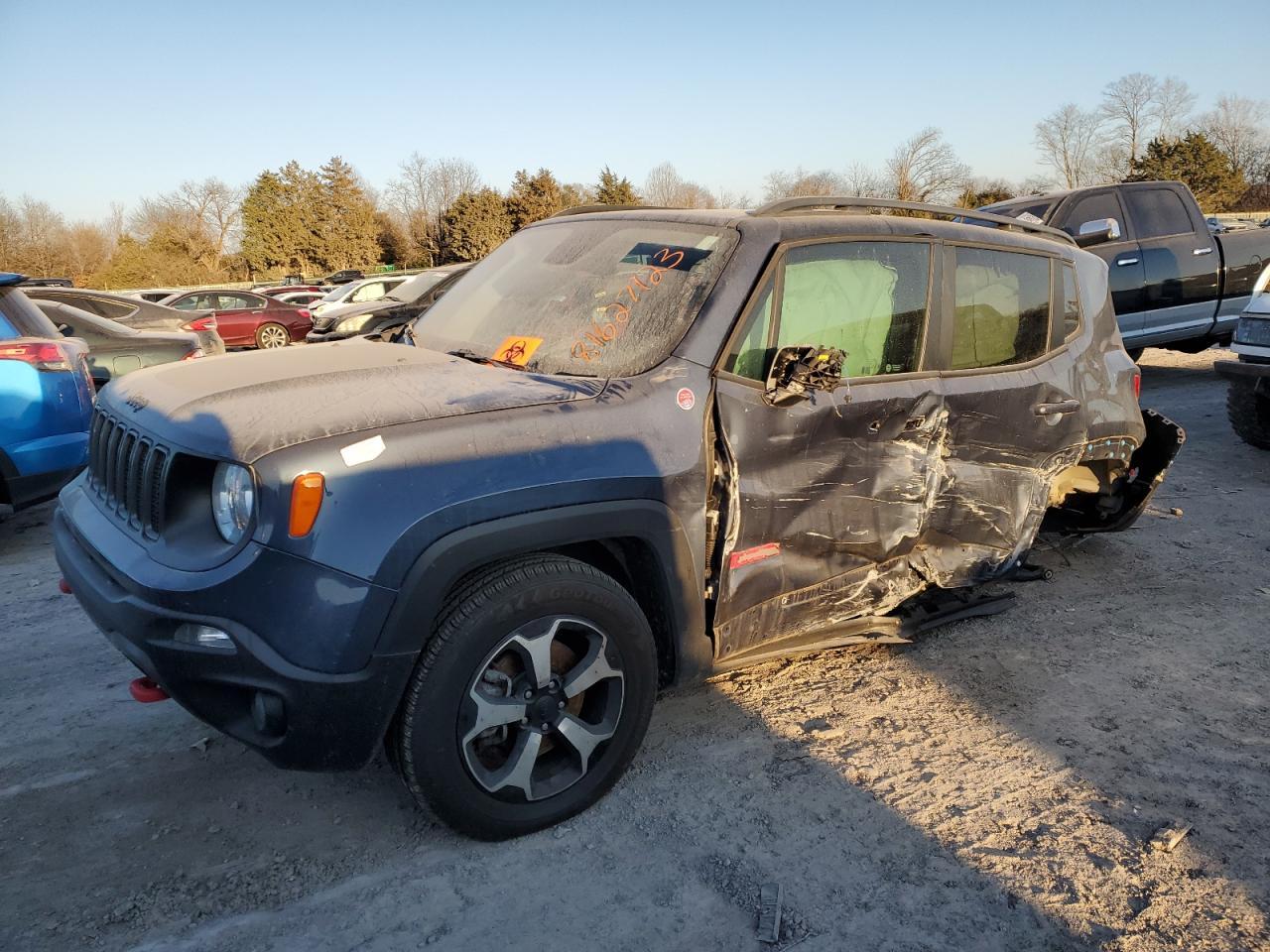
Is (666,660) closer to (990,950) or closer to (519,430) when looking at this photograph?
(519,430)

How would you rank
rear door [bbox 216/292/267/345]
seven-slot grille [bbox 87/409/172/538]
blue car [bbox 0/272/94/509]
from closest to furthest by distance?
1. seven-slot grille [bbox 87/409/172/538]
2. blue car [bbox 0/272/94/509]
3. rear door [bbox 216/292/267/345]

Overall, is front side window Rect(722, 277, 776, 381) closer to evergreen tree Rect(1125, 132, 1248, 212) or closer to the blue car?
the blue car

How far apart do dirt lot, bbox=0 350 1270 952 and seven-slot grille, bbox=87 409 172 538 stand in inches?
37.6

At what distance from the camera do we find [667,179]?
58.7 m

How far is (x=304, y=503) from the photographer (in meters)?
2.28

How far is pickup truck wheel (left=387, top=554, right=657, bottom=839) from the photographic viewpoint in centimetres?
246

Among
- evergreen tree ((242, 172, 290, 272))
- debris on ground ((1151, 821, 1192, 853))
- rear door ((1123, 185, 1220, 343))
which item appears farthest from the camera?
evergreen tree ((242, 172, 290, 272))

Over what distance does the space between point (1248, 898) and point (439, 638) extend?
2.32 metres

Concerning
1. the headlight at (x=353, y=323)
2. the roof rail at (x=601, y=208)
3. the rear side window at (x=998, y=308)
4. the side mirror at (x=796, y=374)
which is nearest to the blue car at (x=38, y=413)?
the roof rail at (x=601, y=208)

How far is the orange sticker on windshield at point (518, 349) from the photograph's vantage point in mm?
3209

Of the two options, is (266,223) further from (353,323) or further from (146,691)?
(146,691)

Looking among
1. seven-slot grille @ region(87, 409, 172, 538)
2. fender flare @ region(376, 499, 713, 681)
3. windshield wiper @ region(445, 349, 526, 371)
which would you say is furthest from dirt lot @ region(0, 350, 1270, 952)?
windshield wiper @ region(445, 349, 526, 371)

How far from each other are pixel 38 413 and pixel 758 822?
16.3 ft

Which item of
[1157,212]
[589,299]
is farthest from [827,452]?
[1157,212]
